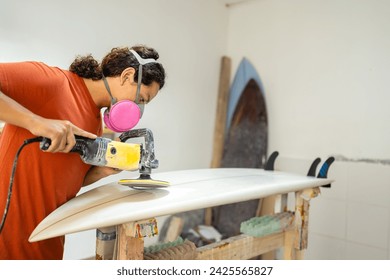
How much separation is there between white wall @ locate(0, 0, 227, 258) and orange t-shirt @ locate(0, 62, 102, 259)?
106cm

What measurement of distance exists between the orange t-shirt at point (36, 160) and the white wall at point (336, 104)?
2.11 metres

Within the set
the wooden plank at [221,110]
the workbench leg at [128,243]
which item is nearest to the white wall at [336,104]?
the wooden plank at [221,110]

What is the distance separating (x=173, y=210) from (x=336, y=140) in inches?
75.7

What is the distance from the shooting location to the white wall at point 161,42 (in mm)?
2066

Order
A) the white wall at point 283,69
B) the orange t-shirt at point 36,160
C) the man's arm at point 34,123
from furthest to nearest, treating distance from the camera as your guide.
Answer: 1. the white wall at point 283,69
2. the orange t-shirt at point 36,160
3. the man's arm at point 34,123

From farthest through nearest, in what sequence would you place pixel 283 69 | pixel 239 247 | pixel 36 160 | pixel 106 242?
pixel 283 69, pixel 239 247, pixel 106 242, pixel 36 160

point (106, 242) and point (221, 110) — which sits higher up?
point (221, 110)

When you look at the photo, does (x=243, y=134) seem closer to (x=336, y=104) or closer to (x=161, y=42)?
(x=336, y=104)

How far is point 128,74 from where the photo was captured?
1.32m

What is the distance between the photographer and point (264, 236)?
1839 millimetres

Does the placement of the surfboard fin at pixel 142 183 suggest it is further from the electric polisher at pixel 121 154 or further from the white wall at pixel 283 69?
the white wall at pixel 283 69

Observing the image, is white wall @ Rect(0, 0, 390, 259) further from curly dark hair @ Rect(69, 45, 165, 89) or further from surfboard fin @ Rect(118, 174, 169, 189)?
surfboard fin @ Rect(118, 174, 169, 189)

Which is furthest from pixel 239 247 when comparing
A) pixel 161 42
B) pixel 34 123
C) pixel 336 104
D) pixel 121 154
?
pixel 161 42

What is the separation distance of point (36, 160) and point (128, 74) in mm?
455
